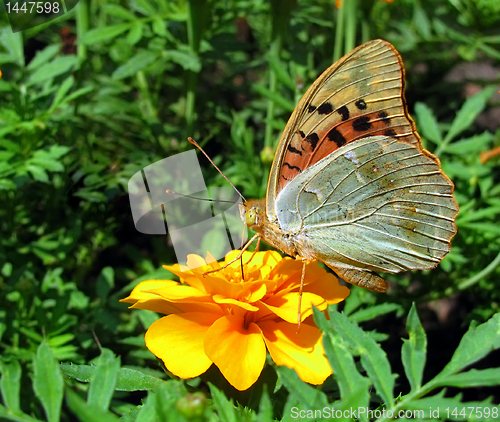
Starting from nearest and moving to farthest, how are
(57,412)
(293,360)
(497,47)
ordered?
(57,412) → (293,360) → (497,47)

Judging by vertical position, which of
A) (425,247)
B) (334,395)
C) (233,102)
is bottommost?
(334,395)

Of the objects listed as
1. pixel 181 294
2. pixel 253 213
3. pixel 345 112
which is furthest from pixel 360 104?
pixel 181 294

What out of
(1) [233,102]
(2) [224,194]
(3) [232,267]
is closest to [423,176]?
(3) [232,267]

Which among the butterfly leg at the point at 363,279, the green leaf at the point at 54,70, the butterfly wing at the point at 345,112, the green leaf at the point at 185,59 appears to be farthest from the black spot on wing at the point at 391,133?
the green leaf at the point at 54,70

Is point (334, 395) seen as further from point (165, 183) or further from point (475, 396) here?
point (475, 396)

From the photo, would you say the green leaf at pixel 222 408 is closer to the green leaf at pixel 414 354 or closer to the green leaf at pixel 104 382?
the green leaf at pixel 104 382

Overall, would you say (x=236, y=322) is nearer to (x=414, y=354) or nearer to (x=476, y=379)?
(x=414, y=354)

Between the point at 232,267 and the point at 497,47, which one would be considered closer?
the point at 232,267
